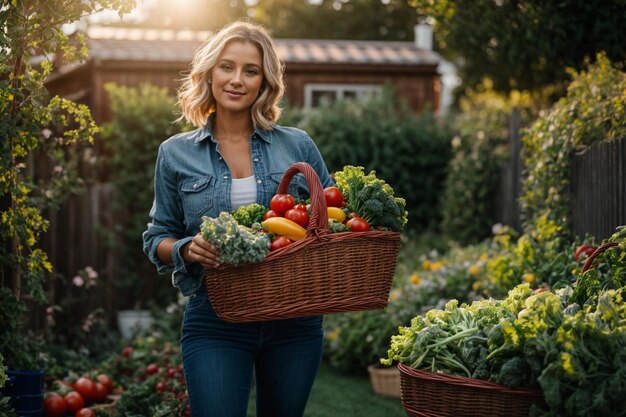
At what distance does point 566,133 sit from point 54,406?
149 inches

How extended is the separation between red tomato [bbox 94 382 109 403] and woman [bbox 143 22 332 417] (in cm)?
252

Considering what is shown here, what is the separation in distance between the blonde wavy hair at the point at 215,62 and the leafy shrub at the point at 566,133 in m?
2.54

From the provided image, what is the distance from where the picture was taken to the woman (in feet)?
10.6

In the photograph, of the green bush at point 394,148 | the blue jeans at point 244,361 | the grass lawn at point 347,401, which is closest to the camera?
the blue jeans at point 244,361

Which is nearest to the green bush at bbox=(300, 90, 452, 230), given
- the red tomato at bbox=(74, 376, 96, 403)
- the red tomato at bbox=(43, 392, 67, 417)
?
the red tomato at bbox=(74, 376, 96, 403)

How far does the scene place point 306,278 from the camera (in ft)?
9.76

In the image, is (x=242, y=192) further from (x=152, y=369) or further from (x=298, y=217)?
(x=152, y=369)

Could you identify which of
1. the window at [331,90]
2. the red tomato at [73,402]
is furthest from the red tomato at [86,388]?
the window at [331,90]

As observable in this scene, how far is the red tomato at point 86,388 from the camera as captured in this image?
5.55 meters

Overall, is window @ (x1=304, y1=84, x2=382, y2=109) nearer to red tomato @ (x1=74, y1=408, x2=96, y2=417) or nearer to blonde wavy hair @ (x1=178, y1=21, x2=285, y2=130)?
red tomato @ (x1=74, y1=408, x2=96, y2=417)

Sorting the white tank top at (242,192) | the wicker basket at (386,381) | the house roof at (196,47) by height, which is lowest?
the wicker basket at (386,381)

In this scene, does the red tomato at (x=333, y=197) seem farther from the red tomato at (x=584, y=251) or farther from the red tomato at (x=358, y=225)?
the red tomato at (x=584, y=251)

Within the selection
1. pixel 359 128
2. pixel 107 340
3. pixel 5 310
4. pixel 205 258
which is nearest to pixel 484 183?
pixel 359 128

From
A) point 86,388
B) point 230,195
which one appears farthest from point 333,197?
point 86,388
